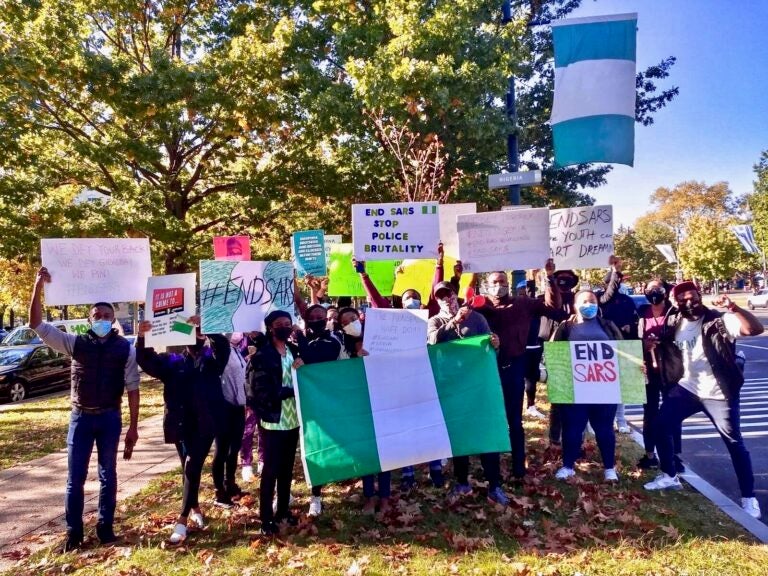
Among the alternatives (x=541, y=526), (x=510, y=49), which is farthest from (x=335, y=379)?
(x=510, y=49)

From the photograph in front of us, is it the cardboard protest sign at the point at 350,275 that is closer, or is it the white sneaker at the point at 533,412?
the cardboard protest sign at the point at 350,275

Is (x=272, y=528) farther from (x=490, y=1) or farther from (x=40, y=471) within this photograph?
(x=490, y=1)

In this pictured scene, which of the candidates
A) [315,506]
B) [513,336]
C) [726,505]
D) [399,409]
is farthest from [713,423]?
[315,506]

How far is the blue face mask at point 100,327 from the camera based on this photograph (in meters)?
4.92

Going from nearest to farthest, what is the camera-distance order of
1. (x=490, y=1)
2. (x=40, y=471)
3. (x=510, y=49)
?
(x=40, y=471)
(x=510, y=49)
(x=490, y=1)

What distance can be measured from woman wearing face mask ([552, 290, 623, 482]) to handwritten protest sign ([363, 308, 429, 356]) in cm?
191

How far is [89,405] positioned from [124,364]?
43cm

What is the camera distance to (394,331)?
17.6 ft

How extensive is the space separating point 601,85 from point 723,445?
5073mm

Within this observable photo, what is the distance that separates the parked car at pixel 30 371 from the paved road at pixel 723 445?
611 inches

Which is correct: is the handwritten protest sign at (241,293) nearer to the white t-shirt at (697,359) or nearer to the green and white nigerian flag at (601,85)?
the white t-shirt at (697,359)

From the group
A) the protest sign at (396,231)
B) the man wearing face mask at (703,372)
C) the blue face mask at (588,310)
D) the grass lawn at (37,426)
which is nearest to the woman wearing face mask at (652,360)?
the man wearing face mask at (703,372)

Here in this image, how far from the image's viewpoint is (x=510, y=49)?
11.6m

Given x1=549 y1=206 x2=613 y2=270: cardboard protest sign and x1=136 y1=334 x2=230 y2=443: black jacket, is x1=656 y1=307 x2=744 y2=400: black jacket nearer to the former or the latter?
x1=549 y1=206 x2=613 y2=270: cardboard protest sign
